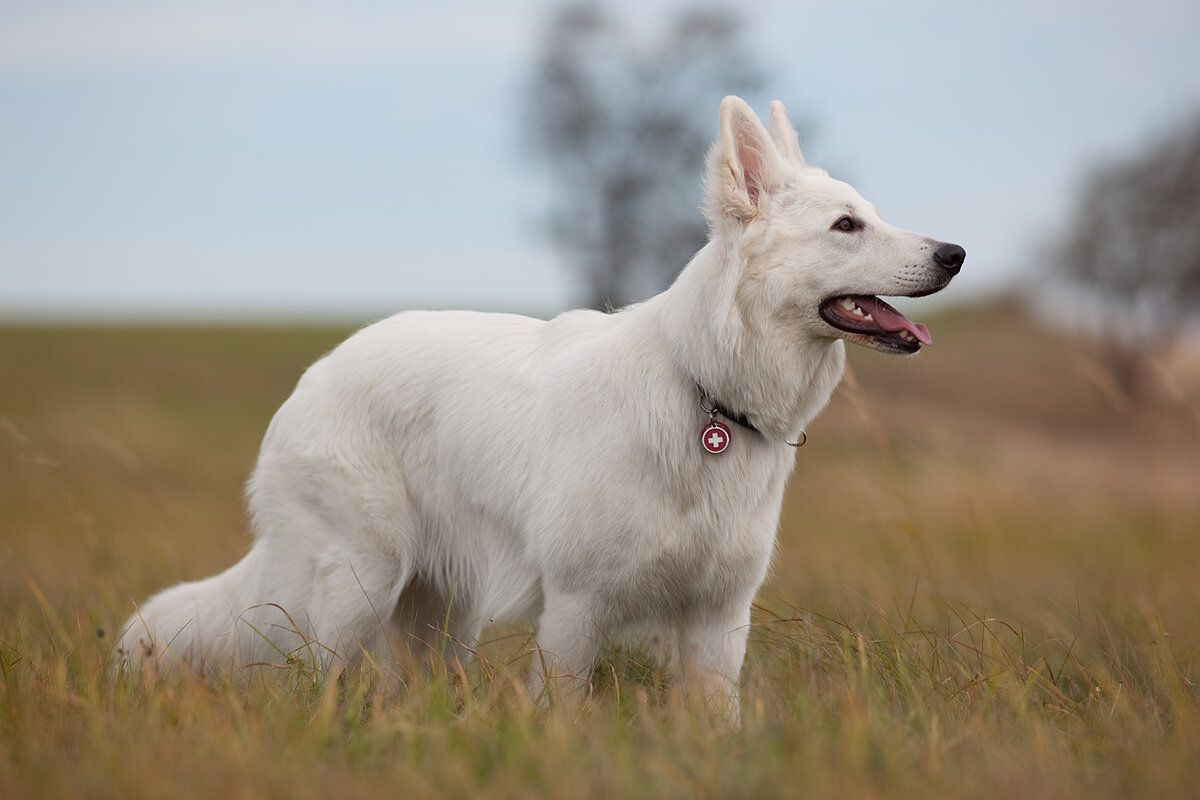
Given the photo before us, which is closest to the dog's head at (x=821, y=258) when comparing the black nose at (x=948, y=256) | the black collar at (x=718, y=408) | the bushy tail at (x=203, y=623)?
the black nose at (x=948, y=256)

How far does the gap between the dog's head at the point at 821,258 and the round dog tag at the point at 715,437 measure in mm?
418

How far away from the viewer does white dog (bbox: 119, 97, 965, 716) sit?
3473 mm

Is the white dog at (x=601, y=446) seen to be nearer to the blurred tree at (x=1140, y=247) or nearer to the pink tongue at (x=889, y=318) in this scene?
the pink tongue at (x=889, y=318)

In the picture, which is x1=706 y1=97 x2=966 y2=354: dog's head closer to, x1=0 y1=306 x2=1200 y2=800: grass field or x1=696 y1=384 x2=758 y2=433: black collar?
x1=696 y1=384 x2=758 y2=433: black collar

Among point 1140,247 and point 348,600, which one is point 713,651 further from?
point 1140,247

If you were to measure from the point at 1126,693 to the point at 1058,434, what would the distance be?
21.1 m

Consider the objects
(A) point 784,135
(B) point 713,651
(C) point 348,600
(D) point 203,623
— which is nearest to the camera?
(B) point 713,651

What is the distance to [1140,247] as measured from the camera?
88.7 ft

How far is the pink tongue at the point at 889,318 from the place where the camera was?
136 inches

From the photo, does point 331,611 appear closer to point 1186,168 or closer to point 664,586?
point 664,586

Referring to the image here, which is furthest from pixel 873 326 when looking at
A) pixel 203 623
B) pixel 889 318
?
pixel 203 623

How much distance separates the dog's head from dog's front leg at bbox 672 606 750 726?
113cm

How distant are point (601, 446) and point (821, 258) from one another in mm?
1015

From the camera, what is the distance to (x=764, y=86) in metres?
22.4
